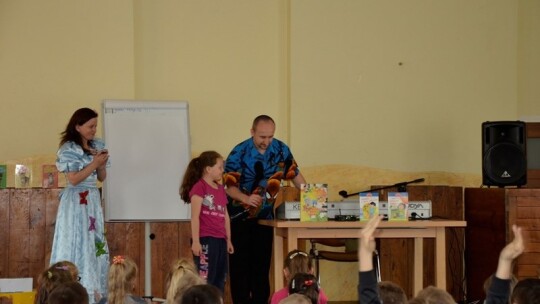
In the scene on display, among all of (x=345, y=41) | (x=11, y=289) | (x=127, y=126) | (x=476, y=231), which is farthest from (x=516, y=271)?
(x=11, y=289)

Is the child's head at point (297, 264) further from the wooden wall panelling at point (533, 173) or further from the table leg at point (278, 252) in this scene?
the wooden wall panelling at point (533, 173)

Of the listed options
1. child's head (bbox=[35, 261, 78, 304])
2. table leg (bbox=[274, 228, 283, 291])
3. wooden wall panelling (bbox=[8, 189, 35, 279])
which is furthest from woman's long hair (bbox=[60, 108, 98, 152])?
child's head (bbox=[35, 261, 78, 304])

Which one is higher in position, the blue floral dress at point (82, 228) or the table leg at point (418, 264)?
the blue floral dress at point (82, 228)

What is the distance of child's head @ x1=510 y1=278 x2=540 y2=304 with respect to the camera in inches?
127

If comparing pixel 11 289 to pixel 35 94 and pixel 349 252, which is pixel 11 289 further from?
pixel 349 252

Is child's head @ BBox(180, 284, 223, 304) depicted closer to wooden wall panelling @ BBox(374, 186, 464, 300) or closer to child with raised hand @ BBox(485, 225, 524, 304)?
child with raised hand @ BBox(485, 225, 524, 304)

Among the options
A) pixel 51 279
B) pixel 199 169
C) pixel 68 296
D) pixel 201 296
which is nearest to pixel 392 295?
pixel 201 296

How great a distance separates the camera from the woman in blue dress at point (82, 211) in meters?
6.15

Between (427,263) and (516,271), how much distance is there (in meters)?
Answer: 1.14

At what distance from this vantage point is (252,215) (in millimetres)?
6832

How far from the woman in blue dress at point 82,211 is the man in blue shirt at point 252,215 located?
1.03 m

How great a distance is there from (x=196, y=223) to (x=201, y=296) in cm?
288

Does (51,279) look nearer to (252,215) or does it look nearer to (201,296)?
(201,296)

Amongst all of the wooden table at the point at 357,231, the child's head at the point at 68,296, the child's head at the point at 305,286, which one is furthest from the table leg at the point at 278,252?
the child's head at the point at 68,296
